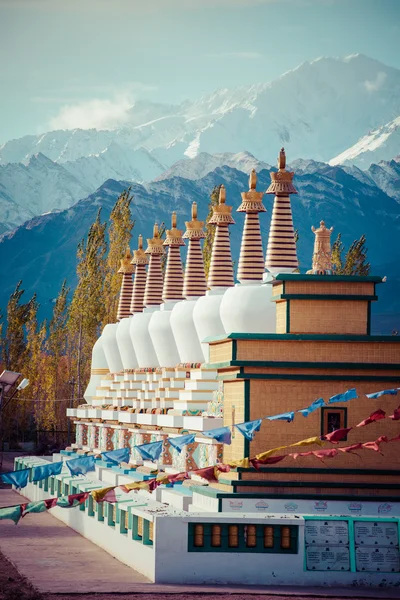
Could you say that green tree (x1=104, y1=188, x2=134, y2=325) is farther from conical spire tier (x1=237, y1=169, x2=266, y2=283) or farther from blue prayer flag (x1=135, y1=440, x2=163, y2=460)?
blue prayer flag (x1=135, y1=440, x2=163, y2=460)

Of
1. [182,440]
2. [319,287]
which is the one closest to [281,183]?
[319,287]

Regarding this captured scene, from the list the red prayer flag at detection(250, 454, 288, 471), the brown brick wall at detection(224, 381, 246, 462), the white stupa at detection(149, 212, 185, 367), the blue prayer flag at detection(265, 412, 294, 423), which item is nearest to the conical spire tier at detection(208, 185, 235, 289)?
the white stupa at detection(149, 212, 185, 367)

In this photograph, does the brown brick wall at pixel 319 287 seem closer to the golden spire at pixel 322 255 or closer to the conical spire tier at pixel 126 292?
the golden spire at pixel 322 255

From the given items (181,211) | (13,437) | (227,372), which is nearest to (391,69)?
(181,211)

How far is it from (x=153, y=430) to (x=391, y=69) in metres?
146

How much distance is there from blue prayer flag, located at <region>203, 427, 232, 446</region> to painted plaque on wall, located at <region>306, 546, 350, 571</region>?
253cm

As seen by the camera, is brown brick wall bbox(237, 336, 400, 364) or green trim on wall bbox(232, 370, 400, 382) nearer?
green trim on wall bbox(232, 370, 400, 382)

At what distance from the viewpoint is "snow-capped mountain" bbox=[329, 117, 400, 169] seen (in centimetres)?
16262

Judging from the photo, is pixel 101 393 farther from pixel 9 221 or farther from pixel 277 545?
pixel 9 221

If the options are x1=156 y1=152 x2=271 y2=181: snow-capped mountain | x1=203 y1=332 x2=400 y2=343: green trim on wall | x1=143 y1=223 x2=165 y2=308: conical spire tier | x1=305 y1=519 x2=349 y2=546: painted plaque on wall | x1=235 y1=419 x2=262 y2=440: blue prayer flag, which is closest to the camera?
x1=305 y1=519 x2=349 y2=546: painted plaque on wall

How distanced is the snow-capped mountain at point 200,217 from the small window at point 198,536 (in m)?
126

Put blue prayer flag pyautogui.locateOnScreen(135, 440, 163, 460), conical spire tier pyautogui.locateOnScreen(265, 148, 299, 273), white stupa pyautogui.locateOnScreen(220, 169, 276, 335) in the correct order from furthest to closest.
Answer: conical spire tier pyautogui.locateOnScreen(265, 148, 299, 273), white stupa pyautogui.locateOnScreen(220, 169, 276, 335), blue prayer flag pyautogui.locateOnScreen(135, 440, 163, 460)

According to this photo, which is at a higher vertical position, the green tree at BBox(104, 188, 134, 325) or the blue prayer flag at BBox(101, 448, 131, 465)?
the green tree at BBox(104, 188, 134, 325)

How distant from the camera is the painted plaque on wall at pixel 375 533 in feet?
58.7
